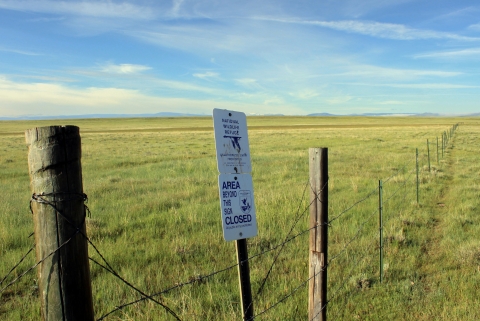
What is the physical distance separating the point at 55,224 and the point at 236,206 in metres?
1.32

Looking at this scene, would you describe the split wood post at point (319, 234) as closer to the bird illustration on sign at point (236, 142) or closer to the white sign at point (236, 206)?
the white sign at point (236, 206)

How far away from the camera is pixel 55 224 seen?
5.92 ft

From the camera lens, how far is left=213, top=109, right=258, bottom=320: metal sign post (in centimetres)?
272

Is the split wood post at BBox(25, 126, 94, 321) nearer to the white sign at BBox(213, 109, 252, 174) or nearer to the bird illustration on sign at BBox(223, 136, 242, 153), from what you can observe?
the white sign at BBox(213, 109, 252, 174)

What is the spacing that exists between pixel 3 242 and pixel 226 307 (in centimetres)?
418

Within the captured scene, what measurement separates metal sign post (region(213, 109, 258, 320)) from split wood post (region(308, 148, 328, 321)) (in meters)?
0.75

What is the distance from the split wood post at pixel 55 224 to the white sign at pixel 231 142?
110 cm

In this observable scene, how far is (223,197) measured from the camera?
270 cm

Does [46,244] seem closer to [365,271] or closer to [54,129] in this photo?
[54,129]

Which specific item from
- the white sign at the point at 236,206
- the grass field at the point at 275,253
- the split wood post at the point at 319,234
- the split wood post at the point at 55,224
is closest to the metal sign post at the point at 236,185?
the white sign at the point at 236,206

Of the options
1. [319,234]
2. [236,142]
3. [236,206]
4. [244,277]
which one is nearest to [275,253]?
[319,234]

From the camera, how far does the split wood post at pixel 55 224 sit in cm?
180

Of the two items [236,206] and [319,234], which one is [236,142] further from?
[319,234]

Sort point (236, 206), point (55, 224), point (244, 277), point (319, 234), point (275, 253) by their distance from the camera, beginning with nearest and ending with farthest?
point (55, 224)
point (236, 206)
point (244, 277)
point (319, 234)
point (275, 253)
